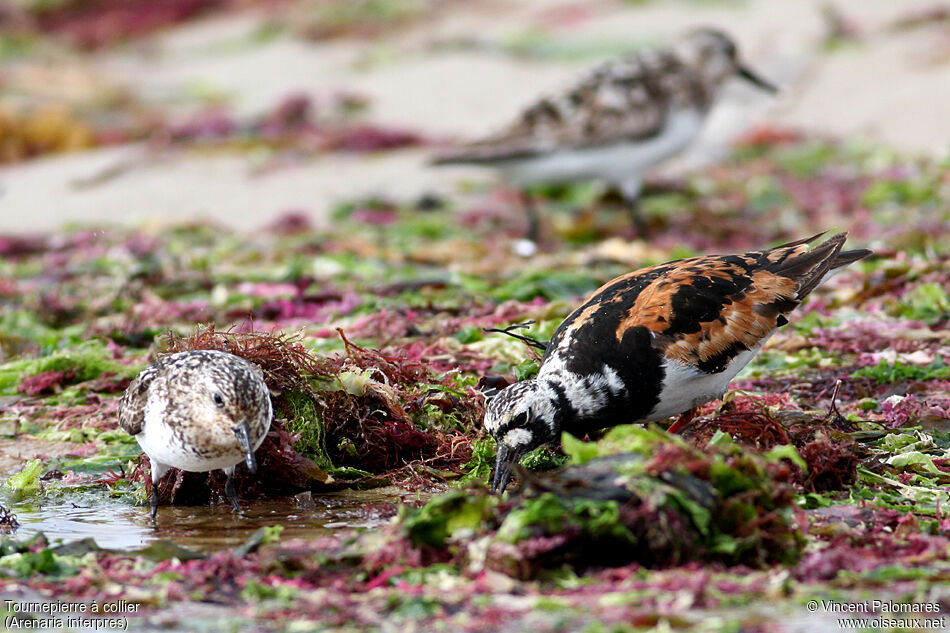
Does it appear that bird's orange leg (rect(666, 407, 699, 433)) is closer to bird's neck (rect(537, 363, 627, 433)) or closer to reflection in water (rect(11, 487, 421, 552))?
bird's neck (rect(537, 363, 627, 433))

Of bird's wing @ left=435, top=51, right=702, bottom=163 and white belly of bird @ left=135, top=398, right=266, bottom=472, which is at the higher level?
bird's wing @ left=435, top=51, right=702, bottom=163

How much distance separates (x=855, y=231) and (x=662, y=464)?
24.8 feet

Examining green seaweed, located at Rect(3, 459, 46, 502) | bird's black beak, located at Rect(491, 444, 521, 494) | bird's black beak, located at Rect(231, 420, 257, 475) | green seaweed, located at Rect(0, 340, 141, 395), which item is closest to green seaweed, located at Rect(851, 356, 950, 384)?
bird's black beak, located at Rect(491, 444, 521, 494)

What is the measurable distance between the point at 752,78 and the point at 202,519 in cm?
985

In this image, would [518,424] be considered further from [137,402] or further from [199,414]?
[137,402]

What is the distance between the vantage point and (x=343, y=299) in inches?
334

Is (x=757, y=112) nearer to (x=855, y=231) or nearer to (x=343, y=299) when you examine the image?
(x=855, y=231)

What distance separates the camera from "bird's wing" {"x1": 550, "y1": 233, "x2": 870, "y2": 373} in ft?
17.1

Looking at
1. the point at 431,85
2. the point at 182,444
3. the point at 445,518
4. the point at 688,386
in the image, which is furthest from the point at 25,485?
the point at 431,85

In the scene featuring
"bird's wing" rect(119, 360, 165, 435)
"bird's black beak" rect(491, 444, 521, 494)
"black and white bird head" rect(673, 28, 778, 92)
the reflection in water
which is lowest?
the reflection in water

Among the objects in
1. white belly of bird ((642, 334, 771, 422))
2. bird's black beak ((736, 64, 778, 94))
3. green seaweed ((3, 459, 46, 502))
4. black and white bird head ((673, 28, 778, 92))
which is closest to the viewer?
white belly of bird ((642, 334, 771, 422))

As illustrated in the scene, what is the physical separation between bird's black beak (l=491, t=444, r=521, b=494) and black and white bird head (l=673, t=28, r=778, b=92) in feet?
26.5

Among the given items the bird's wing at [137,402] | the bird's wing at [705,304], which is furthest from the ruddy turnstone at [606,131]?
the bird's wing at [137,402]

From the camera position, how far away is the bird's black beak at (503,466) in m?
4.87
